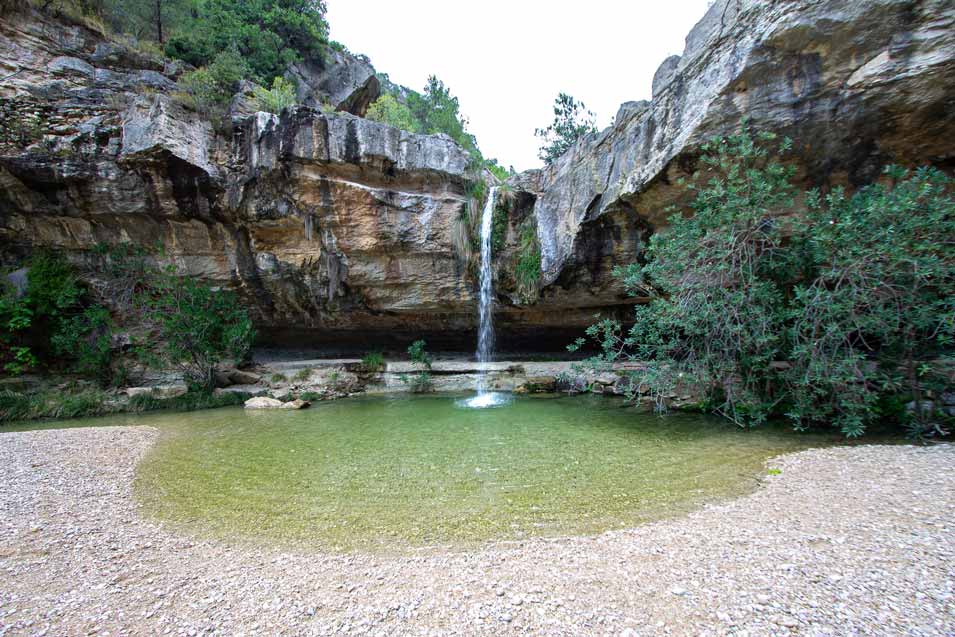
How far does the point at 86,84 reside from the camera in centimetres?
1144

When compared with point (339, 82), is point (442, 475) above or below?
below

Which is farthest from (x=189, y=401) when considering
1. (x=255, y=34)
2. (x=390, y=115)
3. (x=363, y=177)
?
(x=255, y=34)

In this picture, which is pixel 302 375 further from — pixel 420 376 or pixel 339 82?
pixel 339 82

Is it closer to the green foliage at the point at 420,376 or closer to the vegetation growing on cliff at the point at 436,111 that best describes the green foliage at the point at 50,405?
the green foliage at the point at 420,376

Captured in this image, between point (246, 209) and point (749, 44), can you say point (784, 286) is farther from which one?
point (246, 209)

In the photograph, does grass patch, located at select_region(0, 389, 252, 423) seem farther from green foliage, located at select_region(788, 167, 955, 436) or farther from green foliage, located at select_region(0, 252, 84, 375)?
green foliage, located at select_region(788, 167, 955, 436)

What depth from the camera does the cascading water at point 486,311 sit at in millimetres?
11322

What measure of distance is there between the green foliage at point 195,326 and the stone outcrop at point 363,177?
6.32ft

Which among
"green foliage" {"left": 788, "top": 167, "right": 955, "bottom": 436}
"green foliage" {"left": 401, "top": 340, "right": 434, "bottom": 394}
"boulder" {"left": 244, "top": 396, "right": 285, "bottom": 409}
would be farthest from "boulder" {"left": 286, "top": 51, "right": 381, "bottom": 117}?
"green foliage" {"left": 788, "top": 167, "right": 955, "bottom": 436}

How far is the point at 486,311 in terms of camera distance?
14148 mm

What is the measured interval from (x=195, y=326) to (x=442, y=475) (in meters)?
10.8

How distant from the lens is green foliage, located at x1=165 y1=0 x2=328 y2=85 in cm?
1636

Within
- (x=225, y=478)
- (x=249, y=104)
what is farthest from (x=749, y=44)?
(x=249, y=104)

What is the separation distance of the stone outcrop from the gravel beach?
22.1ft
